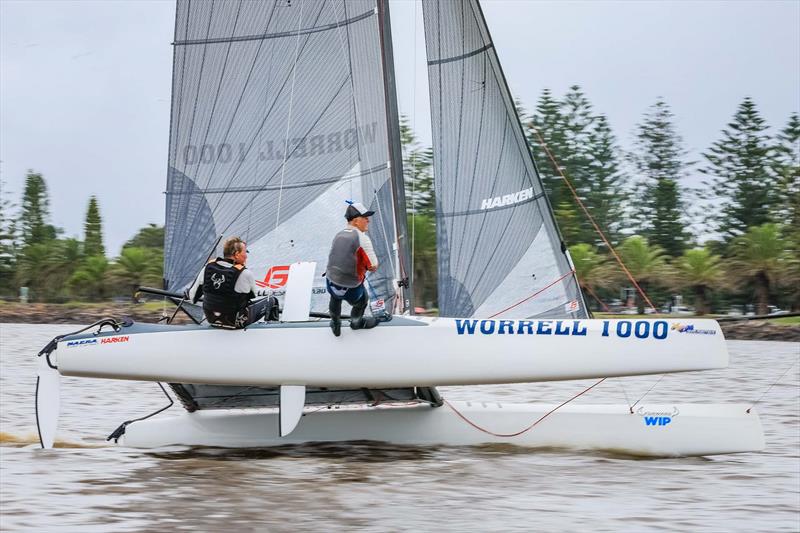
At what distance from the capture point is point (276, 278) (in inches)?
405

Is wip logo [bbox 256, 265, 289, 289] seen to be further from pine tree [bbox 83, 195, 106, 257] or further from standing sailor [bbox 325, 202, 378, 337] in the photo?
pine tree [bbox 83, 195, 106, 257]

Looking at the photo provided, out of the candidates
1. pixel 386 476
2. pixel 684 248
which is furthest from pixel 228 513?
pixel 684 248

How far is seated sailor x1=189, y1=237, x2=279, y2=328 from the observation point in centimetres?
881

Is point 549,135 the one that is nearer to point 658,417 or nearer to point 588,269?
point 588,269

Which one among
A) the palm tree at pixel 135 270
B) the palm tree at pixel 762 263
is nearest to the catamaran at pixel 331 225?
the palm tree at pixel 762 263

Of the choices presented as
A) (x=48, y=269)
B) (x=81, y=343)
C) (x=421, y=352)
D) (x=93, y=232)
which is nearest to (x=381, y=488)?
(x=421, y=352)

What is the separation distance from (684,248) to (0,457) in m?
49.7

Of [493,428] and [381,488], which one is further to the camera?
[493,428]

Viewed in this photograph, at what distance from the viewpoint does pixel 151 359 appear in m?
8.86

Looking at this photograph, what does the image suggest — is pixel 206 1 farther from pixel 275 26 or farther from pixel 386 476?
pixel 386 476

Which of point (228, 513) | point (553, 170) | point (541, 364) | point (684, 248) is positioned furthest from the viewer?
point (553, 170)

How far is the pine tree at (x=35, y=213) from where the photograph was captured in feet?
201

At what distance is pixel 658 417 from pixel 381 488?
119 inches

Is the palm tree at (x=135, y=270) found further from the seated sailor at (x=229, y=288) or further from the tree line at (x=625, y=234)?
the seated sailor at (x=229, y=288)
